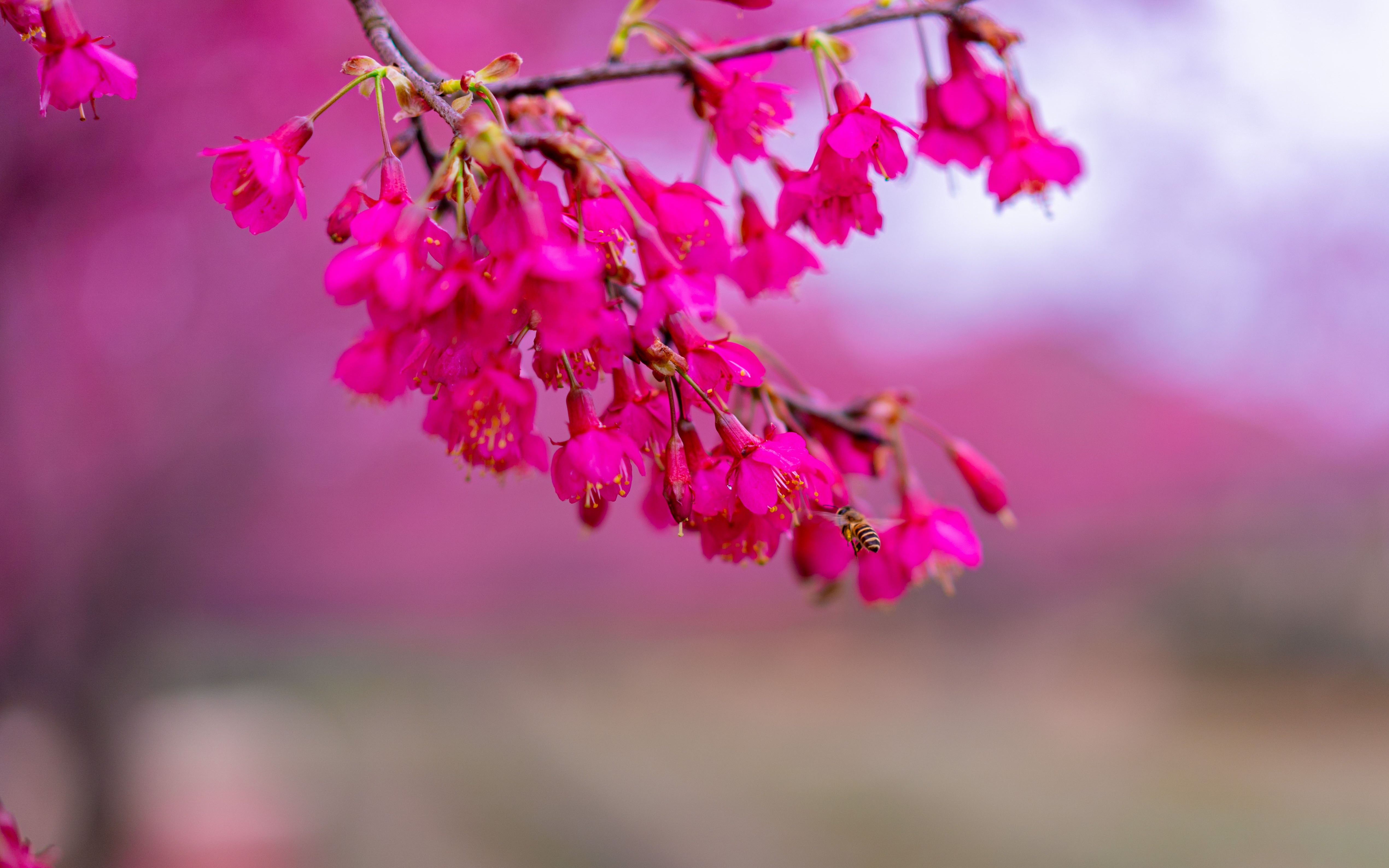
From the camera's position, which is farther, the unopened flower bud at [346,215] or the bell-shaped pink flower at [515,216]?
the unopened flower bud at [346,215]

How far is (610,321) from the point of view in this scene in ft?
1.74

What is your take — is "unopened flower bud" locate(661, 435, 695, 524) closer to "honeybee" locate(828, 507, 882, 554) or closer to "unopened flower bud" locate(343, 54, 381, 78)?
"honeybee" locate(828, 507, 882, 554)

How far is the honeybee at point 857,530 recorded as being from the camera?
690 millimetres

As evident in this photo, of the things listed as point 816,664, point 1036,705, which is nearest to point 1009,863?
point 1036,705

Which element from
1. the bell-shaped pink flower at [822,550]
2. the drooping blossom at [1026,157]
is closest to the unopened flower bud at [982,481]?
the bell-shaped pink flower at [822,550]

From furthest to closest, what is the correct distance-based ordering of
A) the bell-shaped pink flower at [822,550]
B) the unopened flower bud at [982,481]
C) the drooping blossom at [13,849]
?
1. the unopened flower bud at [982,481]
2. the bell-shaped pink flower at [822,550]
3. the drooping blossom at [13,849]

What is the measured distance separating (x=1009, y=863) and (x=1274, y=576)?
323 cm

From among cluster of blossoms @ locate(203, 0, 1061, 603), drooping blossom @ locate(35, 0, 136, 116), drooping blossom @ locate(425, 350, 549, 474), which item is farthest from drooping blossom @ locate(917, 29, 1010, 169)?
drooping blossom @ locate(35, 0, 136, 116)

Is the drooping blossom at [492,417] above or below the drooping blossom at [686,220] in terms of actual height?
below

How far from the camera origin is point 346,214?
2.15 feet

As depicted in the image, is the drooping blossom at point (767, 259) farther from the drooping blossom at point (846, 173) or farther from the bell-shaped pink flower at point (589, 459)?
the bell-shaped pink flower at point (589, 459)

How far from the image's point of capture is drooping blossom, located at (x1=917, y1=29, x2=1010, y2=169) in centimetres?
82

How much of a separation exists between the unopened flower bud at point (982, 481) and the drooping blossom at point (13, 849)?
2.79 ft

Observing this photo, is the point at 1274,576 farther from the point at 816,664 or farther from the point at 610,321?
the point at 610,321
